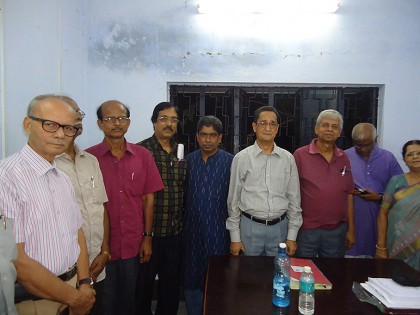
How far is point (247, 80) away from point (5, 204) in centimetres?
251

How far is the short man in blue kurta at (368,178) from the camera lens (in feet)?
9.19

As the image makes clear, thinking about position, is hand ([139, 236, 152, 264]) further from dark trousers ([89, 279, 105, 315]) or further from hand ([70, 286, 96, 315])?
hand ([70, 286, 96, 315])

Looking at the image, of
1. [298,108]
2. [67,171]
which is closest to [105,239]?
[67,171]

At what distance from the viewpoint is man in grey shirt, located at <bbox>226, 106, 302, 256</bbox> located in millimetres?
2283

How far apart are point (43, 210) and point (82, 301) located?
0.47 m

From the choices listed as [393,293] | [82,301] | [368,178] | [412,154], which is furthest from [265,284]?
[368,178]

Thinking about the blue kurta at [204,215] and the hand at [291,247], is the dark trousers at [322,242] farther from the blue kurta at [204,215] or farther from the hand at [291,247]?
the blue kurta at [204,215]

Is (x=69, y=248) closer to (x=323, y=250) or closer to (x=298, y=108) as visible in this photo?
(x=323, y=250)

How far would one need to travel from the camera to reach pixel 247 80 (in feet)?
10.6

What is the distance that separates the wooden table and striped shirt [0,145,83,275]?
682mm

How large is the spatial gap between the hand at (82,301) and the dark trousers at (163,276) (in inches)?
33.3

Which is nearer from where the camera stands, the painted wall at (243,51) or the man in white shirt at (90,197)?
the man in white shirt at (90,197)

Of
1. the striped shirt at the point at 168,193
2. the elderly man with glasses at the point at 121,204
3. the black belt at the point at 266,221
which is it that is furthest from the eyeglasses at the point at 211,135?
the black belt at the point at 266,221

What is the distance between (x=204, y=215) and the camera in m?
2.44
